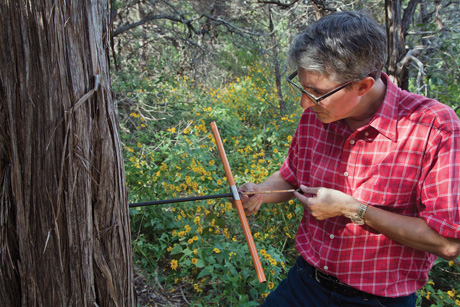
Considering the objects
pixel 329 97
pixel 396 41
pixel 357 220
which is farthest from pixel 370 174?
pixel 396 41

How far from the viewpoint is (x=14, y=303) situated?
1.18 m

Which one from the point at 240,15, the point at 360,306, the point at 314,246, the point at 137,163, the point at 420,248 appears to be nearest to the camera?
the point at 420,248

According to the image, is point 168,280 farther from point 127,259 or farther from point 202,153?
point 127,259

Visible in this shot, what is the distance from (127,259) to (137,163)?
175 centimetres

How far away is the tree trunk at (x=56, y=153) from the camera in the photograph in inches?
41.9

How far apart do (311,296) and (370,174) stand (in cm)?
60

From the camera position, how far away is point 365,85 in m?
1.46

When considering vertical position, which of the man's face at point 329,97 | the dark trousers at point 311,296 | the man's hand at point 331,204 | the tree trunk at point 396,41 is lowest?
the dark trousers at point 311,296

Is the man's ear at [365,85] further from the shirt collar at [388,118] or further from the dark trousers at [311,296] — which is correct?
the dark trousers at [311,296]

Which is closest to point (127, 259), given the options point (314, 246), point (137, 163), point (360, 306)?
point (314, 246)

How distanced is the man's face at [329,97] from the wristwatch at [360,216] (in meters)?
0.36

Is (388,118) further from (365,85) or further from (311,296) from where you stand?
(311,296)

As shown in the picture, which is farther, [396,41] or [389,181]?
[396,41]

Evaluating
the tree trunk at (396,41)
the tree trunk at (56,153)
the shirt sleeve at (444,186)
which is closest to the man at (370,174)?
the shirt sleeve at (444,186)
